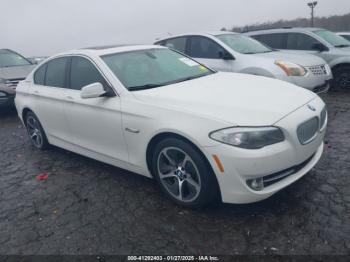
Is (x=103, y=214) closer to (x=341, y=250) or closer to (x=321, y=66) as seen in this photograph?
(x=341, y=250)

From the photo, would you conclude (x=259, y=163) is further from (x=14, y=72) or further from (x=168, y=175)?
(x=14, y=72)

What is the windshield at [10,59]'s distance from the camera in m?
9.69

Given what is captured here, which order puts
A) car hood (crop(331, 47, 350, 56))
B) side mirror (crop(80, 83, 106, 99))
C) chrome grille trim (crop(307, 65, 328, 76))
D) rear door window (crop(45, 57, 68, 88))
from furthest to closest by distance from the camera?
car hood (crop(331, 47, 350, 56)) → chrome grille trim (crop(307, 65, 328, 76)) → rear door window (crop(45, 57, 68, 88)) → side mirror (crop(80, 83, 106, 99))

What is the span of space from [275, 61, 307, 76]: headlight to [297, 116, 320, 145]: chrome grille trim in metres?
3.19

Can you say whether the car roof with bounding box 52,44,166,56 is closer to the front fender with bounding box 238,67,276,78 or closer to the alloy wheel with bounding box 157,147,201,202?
the alloy wheel with bounding box 157,147,201,202

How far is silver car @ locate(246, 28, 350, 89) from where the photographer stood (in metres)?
7.83

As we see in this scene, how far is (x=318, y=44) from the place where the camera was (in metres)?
8.10

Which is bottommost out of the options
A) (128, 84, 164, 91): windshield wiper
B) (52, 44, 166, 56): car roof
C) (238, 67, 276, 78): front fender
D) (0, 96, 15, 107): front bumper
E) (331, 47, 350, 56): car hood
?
(0, 96, 15, 107): front bumper

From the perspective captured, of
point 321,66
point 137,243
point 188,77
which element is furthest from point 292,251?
point 321,66

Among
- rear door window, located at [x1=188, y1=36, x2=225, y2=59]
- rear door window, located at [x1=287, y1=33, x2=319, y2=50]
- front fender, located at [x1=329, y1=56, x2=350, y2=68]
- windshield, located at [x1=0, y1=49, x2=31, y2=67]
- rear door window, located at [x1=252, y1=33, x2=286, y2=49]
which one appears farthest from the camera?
windshield, located at [x1=0, y1=49, x2=31, y2=67]

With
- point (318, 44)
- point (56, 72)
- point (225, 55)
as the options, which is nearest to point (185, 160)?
point (56, 72)

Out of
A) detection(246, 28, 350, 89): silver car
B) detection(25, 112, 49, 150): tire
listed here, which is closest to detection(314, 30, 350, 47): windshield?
detection(246, 28, 350, 89): silver car

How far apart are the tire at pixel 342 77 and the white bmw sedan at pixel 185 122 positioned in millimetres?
4740

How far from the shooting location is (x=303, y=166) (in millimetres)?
3219
